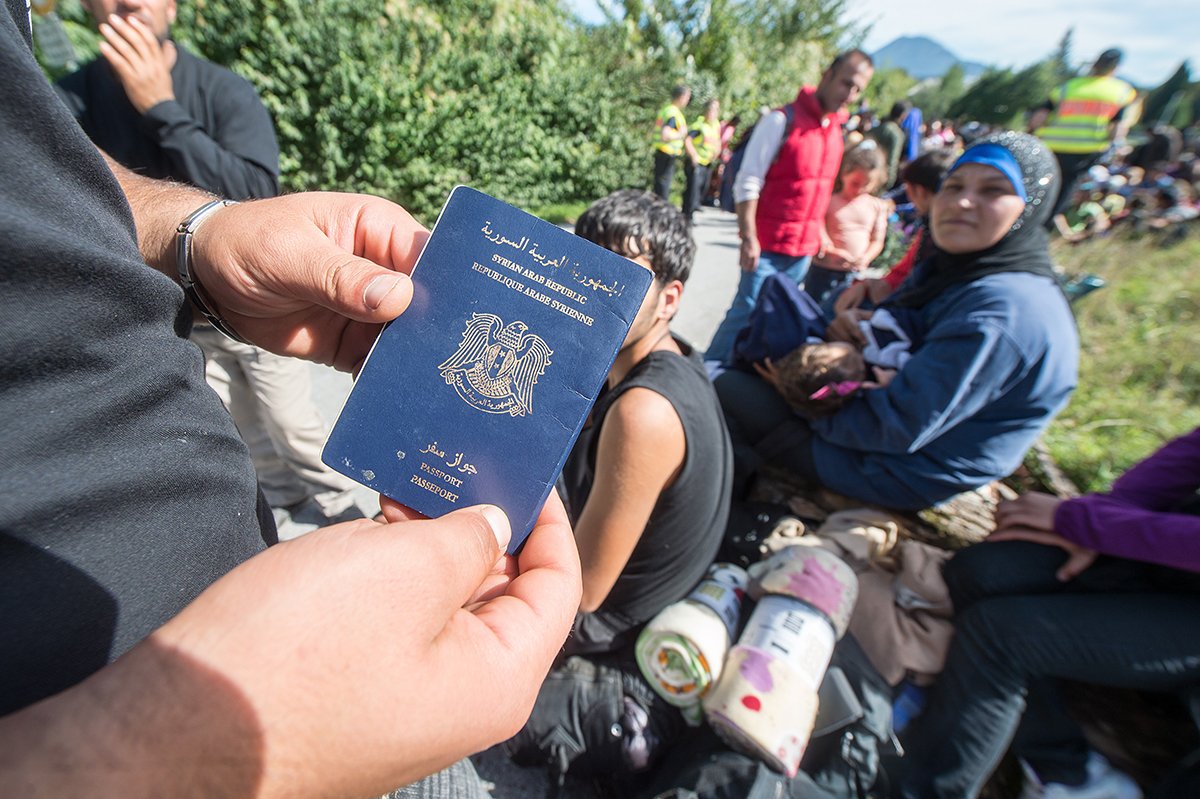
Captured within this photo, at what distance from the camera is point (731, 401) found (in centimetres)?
283

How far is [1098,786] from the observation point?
1623 millimetres

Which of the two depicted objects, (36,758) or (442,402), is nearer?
(36,758)

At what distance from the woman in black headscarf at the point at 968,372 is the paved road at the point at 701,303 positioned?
1976 mm

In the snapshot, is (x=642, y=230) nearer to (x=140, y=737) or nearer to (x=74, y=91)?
(x=140, y=737)

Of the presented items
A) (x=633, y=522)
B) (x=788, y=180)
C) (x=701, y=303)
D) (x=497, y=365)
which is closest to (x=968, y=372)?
(x=633, y=522)

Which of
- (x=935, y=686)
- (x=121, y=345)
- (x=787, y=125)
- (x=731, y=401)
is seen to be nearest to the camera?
(x=121, y=345)

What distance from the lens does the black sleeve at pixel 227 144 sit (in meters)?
2.10

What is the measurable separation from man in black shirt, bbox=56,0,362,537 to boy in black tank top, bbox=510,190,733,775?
144cm

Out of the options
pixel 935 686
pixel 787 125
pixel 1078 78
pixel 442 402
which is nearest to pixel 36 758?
pixel 442 402

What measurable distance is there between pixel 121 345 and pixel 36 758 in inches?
18.5

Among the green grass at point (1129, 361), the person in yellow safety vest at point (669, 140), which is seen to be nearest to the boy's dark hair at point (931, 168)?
the green grass at point (1129, 361)

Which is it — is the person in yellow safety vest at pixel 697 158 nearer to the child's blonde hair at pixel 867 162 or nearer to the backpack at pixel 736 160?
the backpack at pixel 736 160

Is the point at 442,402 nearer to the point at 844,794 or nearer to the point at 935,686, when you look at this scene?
the point at 844,794

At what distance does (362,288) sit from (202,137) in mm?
1935
